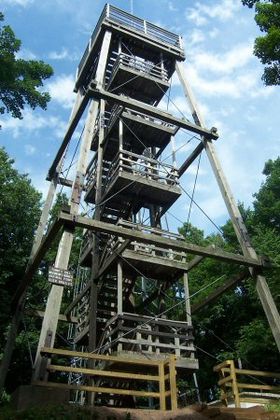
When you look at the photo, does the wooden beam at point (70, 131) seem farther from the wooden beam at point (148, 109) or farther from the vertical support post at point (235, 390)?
the vertical support post at point (235, 390)

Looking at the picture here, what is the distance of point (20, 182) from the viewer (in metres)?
22.5

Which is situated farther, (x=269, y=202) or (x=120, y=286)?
(x=269, y=202)

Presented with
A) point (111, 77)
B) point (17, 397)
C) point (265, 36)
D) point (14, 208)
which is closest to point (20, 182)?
point (14, 208)

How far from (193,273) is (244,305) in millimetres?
3878

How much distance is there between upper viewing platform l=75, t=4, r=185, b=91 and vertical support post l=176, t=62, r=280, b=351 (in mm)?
2257

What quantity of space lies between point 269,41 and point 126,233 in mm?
5944

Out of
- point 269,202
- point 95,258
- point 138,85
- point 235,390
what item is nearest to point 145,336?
point 95,258

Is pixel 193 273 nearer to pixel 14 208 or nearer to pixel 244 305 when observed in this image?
pixel 244 305

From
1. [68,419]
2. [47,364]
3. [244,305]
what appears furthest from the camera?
[244,305]

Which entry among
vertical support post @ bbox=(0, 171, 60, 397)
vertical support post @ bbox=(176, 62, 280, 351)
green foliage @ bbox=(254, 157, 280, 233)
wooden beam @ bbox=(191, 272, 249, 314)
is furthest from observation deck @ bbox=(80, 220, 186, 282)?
green foliage @ bbox=(254, 157, 280, 233)

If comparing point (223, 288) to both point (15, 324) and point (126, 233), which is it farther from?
point (15, 324)

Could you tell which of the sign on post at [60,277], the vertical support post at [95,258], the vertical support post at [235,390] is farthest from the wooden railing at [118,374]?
the vertical support post at [95,258]

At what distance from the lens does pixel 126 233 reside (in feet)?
30.2

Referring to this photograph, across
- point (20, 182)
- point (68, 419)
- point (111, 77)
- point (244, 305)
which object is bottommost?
point (68, 419)
